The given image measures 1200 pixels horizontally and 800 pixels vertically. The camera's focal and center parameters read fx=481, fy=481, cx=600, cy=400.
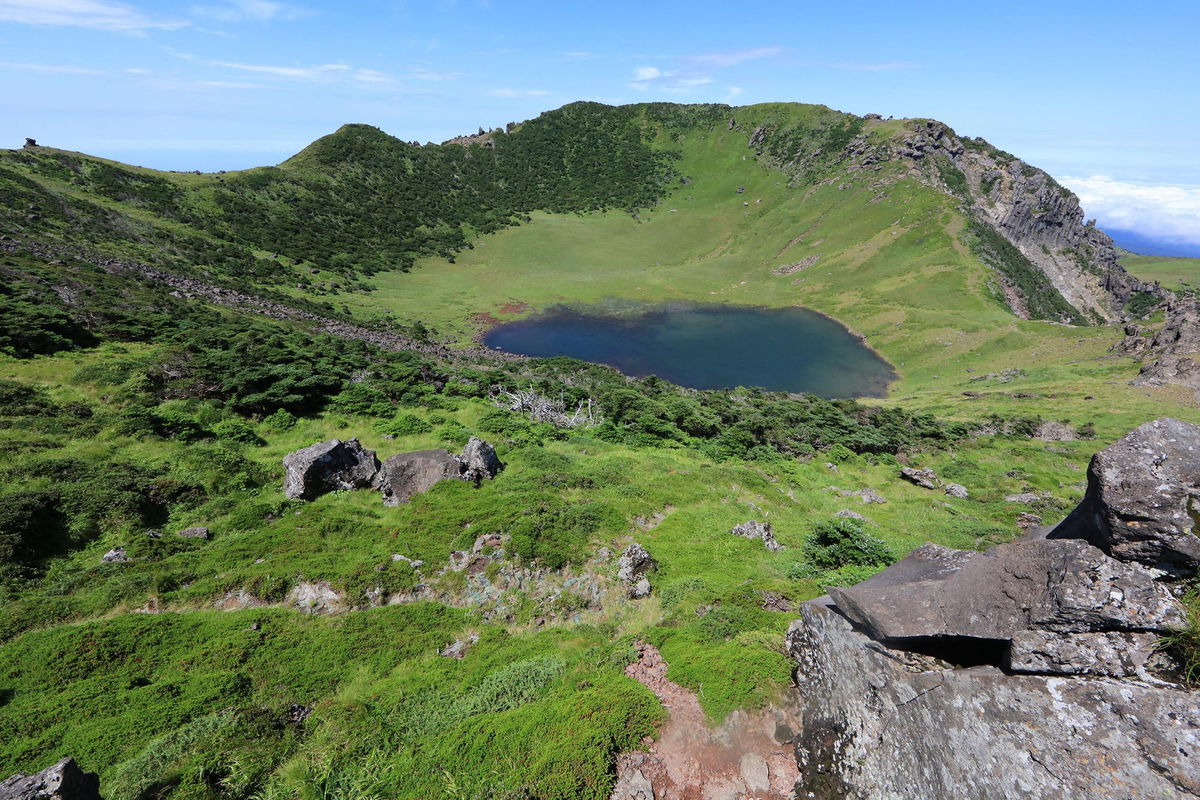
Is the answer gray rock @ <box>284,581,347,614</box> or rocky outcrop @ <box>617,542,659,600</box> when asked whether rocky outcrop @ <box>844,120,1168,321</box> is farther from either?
gray rock @ <box>284,581,347,614</box>

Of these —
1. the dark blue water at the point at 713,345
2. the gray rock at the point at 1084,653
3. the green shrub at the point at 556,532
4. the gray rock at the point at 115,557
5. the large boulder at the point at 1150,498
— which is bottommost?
the dark blue water at the point at 713,345

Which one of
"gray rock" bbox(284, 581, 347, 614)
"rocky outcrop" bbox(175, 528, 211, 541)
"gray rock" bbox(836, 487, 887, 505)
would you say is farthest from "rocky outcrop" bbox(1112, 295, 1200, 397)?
"rocky outcrop" bbox(175, 528, 211, 541)

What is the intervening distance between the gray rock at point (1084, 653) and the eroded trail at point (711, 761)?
14.4 ft

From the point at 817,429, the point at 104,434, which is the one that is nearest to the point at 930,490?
the point at 817,429

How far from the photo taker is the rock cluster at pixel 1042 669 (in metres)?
6.34

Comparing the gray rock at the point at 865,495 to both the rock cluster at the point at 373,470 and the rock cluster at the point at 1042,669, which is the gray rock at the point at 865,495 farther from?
the rock cluster at the point at 373,470

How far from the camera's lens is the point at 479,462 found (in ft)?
66.5

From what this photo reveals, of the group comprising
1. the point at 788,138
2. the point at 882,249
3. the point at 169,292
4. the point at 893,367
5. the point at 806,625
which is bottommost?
the point at 893,367

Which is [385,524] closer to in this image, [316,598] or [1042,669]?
[316,598]

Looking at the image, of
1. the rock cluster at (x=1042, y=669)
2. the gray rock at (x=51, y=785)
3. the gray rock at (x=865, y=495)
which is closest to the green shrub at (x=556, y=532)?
the rock cluster at (x=1042, y=669)

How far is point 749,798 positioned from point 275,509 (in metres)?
16.7

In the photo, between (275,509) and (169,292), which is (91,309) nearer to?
(169,292)

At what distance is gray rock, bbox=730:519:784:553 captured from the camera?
17.7 meters

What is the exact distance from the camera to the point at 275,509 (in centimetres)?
1694
